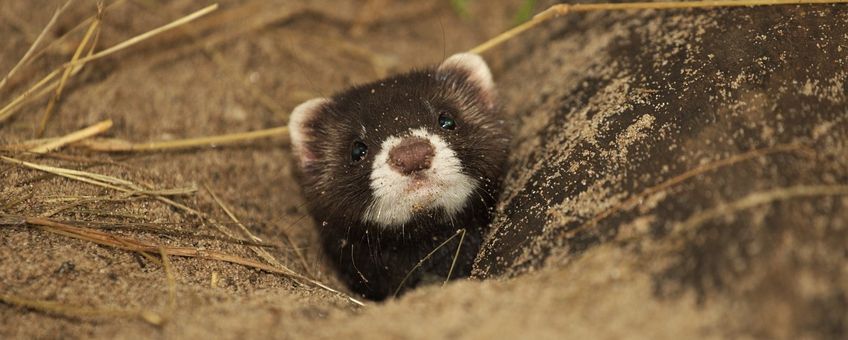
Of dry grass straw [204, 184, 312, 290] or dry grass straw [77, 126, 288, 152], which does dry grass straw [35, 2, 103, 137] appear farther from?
dry grass straw [204, 184, 312, 290]


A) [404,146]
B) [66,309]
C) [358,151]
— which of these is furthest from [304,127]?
[66,309]

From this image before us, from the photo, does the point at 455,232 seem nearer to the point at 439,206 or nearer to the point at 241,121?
the point at 439,206

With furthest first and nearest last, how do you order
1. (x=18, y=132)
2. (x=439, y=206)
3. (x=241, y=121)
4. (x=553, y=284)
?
(x=241, y=121) < (x=18, y=132) < (x=439, y=206) < (x=553, y=284)

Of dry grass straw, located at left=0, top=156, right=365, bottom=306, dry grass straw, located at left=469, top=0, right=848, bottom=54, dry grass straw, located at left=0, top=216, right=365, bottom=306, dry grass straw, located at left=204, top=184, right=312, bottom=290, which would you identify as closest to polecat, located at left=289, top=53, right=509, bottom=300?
dry grass straw, located at left=204, top=184, right=312, bottom=290

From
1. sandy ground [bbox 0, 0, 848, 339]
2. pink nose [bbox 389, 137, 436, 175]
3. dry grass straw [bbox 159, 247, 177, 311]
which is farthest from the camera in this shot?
pink nose [bbox 389, 137, 436, 175]

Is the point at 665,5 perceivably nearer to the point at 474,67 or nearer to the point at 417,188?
the point at 474,67

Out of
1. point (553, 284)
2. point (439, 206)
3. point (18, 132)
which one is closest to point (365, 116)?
point (439, 206)
